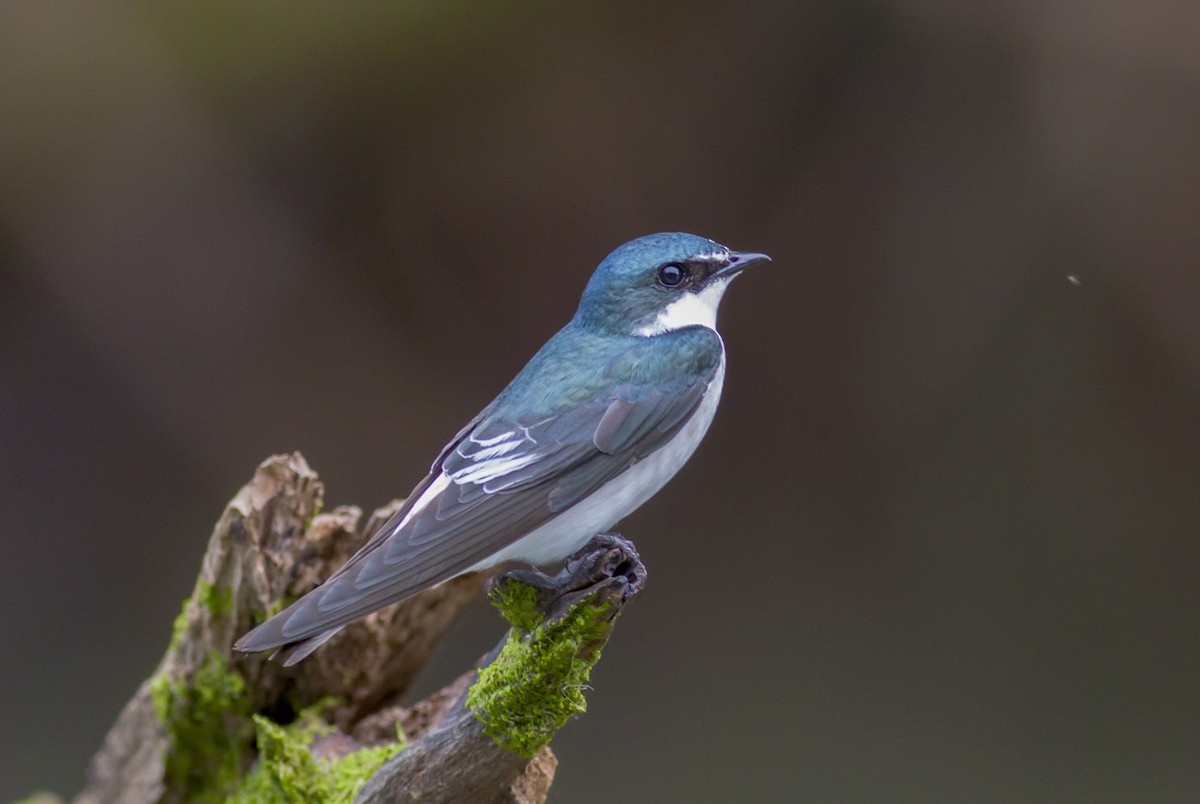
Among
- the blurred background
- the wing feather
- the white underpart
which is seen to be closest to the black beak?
the wing feather

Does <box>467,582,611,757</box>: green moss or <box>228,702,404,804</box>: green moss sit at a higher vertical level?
<box>467,582,611,757</box>: green moss

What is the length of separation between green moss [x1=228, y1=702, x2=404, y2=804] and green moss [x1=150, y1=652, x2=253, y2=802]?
0.33 feet

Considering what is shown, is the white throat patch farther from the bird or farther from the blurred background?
the blurred background

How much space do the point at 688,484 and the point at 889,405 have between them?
3.11ft

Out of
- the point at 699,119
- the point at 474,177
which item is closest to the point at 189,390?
the point at 474,177

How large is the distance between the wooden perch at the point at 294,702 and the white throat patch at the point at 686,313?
2.00 ft

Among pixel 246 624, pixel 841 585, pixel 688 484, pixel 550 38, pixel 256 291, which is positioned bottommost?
pixel 841 585

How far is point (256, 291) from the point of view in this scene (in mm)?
5363

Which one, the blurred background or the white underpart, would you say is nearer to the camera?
the white underpart

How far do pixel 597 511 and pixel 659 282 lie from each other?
24.1 inches

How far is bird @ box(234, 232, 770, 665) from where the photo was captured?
8.41 ft

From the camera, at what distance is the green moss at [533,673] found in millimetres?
2521

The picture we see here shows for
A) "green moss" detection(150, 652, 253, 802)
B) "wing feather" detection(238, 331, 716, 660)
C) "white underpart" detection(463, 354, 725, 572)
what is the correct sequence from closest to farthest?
"wing feather" detection(238, 331, 716, 660) < "white underpart" detection(463, 354, 725, 572) < "green moss" detection(150, 652, 253, 802)

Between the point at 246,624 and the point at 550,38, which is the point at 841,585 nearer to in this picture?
the point at 550,38
